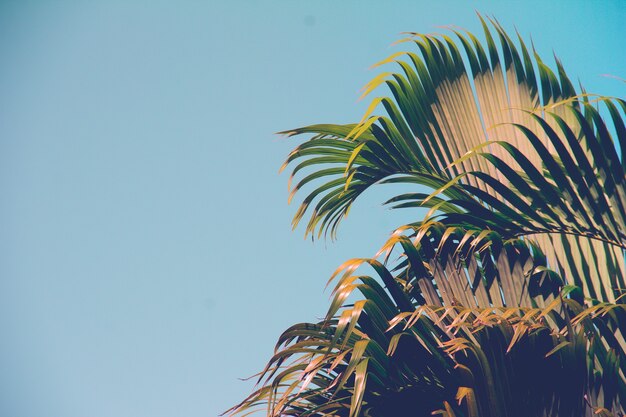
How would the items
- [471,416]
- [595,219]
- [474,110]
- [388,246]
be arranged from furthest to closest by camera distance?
1. [474,110]
2. [595,219]
3. [388,246]
4. [471,416]

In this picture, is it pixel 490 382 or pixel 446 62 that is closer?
pixel 490 382

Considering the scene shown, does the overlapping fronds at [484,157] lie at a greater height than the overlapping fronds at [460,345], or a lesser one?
greater

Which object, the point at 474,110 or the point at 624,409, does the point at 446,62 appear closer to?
the point at 474,110

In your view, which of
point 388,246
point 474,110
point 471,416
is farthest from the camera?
point 474,110

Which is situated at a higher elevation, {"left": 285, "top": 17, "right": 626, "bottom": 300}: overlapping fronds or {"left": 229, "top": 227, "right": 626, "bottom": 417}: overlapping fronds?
{"left": 285, "top": 17, "right": 626, "bottom": 300}: overlapping fronds

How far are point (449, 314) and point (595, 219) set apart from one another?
85 centimetres

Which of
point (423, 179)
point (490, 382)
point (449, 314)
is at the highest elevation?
point (423, 179)

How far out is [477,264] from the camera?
11.9 ft

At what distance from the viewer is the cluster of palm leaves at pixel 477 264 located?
3.21 metres

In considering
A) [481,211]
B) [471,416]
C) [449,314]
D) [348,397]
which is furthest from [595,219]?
[348,397]

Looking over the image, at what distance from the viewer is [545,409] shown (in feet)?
10.5

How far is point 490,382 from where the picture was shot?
10.5 feet

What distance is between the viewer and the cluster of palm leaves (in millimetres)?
3211

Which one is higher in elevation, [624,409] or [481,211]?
[481,211]
